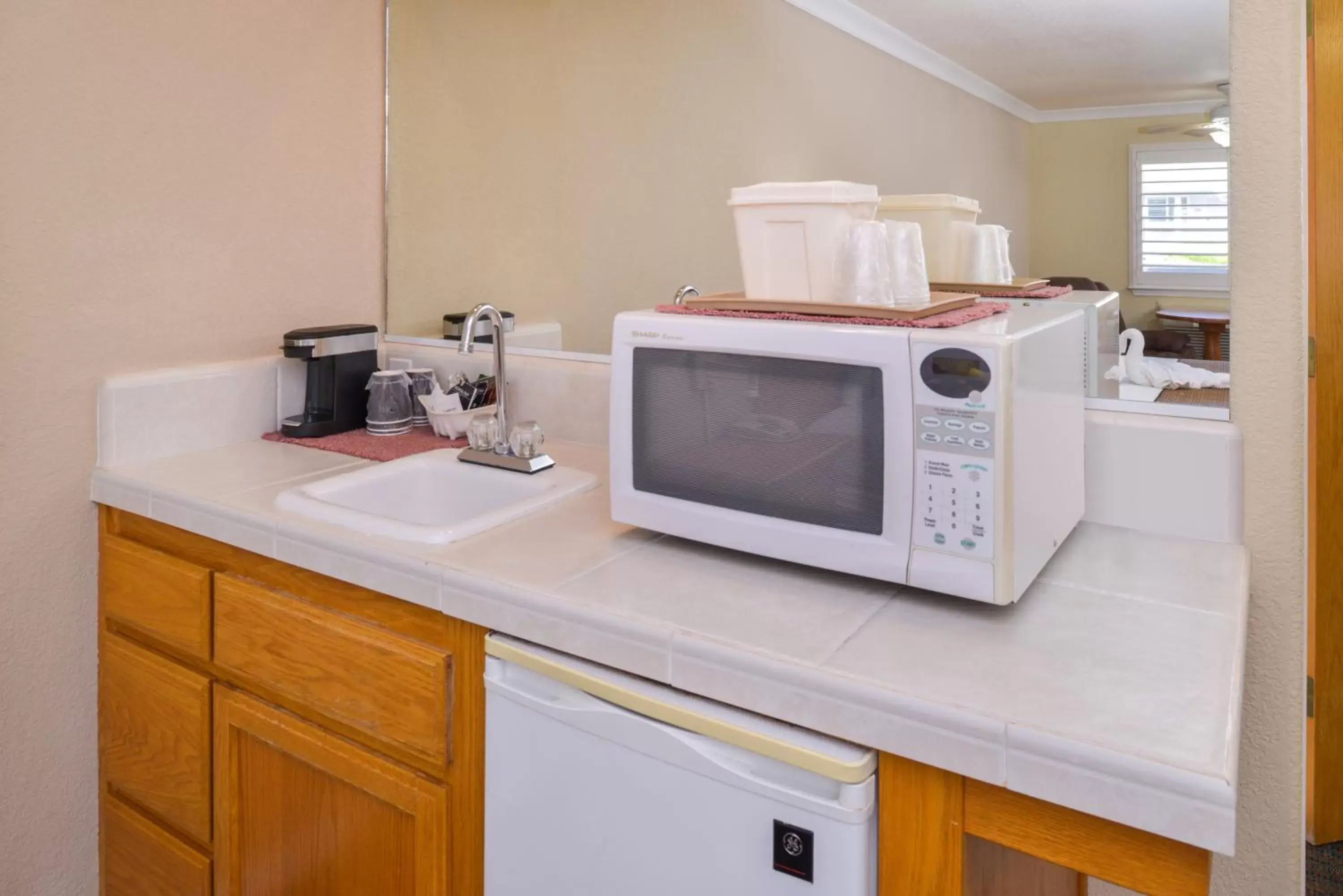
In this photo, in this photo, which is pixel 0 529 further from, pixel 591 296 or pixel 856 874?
→ pixel 856 874

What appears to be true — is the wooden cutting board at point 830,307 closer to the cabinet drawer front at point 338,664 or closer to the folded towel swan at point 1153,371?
the folded towel swan at point 1153,371

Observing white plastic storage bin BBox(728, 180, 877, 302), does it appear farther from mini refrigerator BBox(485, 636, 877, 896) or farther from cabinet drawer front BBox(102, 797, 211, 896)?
cabinet drawer front BBox(102, 797, 211, 896)

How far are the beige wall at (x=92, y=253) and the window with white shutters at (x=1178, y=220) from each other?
157 centimetres

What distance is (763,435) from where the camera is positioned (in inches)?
44.0

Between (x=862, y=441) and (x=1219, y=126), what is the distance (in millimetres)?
667

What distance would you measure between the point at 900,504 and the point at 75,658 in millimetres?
1531

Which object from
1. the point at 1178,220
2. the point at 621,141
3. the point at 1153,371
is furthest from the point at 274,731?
the point at 1178,220

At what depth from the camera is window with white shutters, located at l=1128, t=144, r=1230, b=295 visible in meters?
1.22

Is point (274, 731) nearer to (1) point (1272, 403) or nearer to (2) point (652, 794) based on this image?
(2) point (652, 794)

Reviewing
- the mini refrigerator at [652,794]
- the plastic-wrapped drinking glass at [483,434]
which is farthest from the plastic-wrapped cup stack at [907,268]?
the plastic-wrapped drinking glass at [483,434]

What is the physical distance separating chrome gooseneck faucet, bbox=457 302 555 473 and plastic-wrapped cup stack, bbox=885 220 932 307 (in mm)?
710

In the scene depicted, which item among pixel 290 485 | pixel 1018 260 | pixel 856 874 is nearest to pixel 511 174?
pixel 290 485

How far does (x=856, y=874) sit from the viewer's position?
0.84 m

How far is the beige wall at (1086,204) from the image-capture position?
51.4 inches
